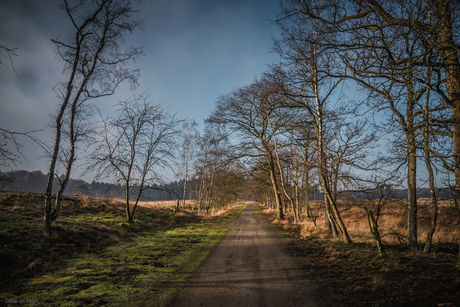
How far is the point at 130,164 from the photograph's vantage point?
1232cm

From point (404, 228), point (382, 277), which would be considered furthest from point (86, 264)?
point (404, 228)

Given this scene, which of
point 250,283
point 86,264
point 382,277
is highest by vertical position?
point 382,277

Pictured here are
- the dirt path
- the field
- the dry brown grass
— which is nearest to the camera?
the field

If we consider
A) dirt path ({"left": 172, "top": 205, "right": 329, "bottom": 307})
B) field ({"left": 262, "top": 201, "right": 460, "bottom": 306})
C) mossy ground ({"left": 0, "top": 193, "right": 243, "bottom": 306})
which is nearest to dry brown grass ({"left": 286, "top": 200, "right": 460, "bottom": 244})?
field ({"left": 262, "top": 201, "right": 460, "bottom": 306})

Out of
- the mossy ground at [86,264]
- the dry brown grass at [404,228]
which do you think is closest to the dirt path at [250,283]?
the mossy ground at [86,264]

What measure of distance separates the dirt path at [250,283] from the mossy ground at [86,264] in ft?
1.50

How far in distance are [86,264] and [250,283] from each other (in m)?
4.59

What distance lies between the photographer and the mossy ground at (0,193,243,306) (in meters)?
3.60

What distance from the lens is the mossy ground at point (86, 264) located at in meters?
3.60

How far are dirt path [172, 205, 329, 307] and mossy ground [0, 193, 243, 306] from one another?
457 millimetres

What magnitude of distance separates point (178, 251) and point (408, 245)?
339 inches

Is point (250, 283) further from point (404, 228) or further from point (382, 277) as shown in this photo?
point (404, 228)

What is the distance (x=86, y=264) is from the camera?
5219 millimetres

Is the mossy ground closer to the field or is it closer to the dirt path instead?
the dirt path
